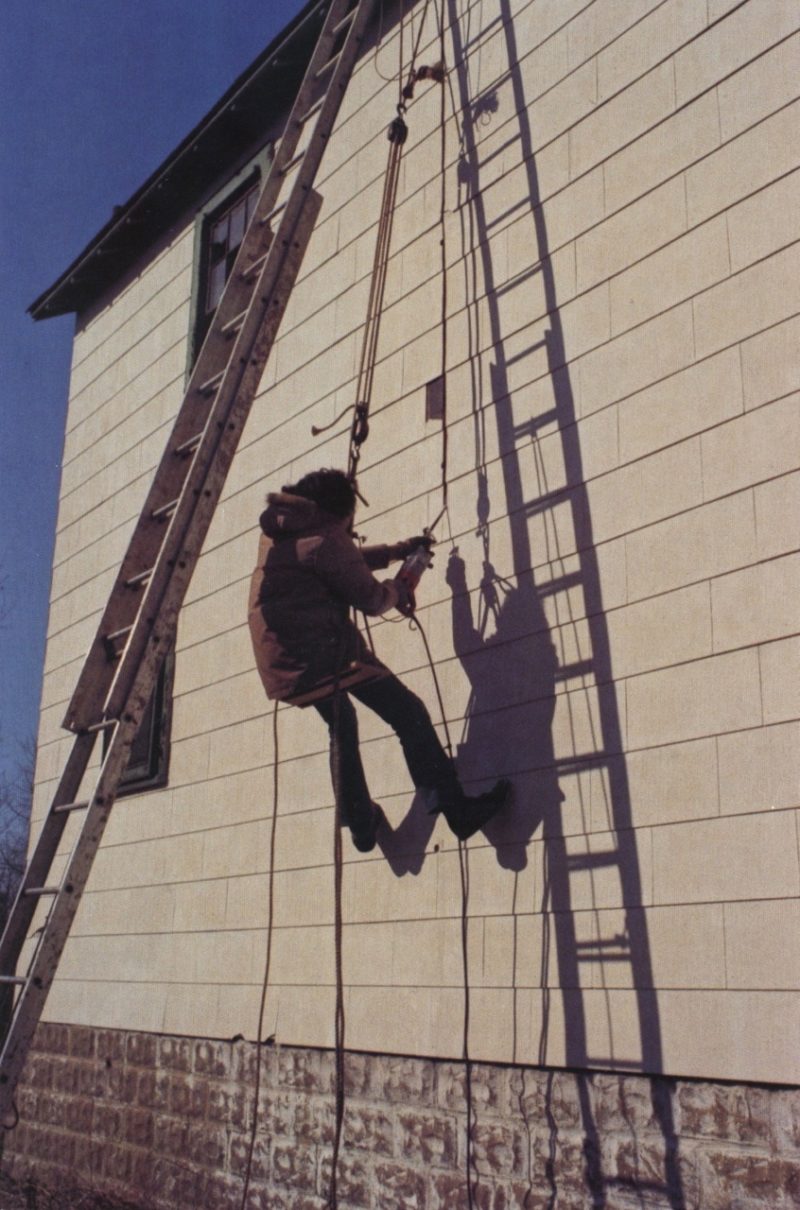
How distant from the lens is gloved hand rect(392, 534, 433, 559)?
5691 mm

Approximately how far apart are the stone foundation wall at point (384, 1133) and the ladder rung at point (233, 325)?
332 centimetres

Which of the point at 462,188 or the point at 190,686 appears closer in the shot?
the point at 462,188

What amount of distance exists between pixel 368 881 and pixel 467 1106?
1.19m

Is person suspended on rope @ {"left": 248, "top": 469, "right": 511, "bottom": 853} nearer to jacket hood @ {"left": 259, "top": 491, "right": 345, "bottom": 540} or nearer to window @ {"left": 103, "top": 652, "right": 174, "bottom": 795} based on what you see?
jacket hood @ {"left": 259, "top": 491, "right": 345, "bottom": 540}

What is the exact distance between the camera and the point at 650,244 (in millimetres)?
5234

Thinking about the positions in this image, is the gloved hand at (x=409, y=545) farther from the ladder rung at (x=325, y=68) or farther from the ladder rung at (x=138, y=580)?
the ladder rung at (x=325, y=68)

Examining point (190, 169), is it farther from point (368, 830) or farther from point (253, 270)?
point (368, 830)

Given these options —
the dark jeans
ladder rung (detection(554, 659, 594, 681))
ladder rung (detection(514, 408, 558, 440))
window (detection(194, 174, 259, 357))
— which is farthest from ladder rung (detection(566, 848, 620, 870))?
window (detection(194, 174, 259, 357))

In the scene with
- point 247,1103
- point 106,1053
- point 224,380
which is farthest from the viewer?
point 106,1053

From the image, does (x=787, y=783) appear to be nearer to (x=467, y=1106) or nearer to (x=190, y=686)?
(x=467, y=1106)

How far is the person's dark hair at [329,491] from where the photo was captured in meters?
5.55

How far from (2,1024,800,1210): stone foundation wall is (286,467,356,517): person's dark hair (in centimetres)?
236

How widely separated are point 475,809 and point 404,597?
0.95 meters

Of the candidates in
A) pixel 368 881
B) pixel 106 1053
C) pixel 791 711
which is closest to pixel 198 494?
pixel 368 881
